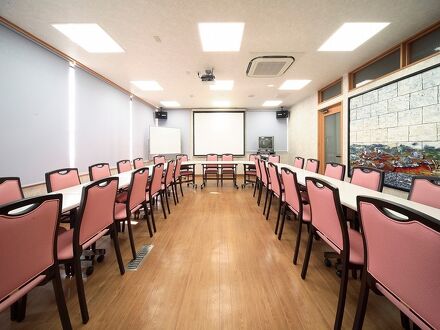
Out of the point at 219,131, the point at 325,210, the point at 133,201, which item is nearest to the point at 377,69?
the point at 325,210

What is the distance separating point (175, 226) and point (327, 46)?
3.72 m

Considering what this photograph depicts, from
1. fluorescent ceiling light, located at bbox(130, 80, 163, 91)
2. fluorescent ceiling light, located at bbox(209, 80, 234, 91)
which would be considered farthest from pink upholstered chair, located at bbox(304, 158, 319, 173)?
fluorescent ceiling light, located at bbox(130, 80, 163, 91)

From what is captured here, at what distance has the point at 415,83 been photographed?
288cm

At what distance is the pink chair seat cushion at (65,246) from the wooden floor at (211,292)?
48 cm

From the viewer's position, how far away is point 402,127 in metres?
3.12

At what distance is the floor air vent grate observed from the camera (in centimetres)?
206

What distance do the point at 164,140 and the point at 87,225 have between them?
6365mm

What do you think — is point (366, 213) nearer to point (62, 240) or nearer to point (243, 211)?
point (62, 240)

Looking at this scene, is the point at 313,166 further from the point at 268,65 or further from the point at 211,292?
the point at 211,292

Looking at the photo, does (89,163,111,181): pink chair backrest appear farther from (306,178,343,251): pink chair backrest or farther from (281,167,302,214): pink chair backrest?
(306,178,343,251): pink chair backrest

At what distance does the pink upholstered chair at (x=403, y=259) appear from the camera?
75 centimetres

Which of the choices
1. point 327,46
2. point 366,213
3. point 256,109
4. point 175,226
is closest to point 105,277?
point 175,226

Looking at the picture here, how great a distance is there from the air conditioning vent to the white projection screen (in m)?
4.08

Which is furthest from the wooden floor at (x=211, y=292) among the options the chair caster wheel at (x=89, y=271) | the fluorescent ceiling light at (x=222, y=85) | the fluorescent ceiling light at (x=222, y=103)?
the fluorescent ceiling light at (x=222, y=103)
